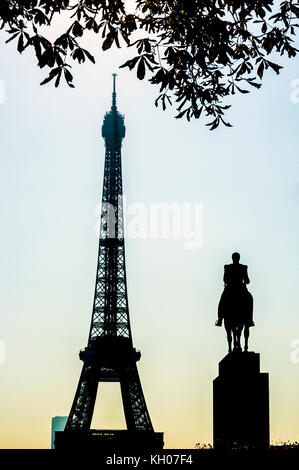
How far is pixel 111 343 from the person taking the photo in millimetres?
71500

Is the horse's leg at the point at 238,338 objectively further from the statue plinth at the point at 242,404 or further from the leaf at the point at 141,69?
the leaf at the point at 141,69

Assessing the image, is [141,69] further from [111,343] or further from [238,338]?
[111,343]

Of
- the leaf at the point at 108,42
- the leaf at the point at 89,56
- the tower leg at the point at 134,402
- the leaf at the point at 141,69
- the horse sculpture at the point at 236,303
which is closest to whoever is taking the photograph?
the leaf at the point at 89,56

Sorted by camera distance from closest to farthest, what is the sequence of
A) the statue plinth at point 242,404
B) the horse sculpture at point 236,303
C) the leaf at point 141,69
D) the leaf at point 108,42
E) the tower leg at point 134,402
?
the leaf at point 141,69
the leaf at point 108,42
the statue plinth at point 242,404
the horse sculpture at point 236,303
the tower leg at point 134,402

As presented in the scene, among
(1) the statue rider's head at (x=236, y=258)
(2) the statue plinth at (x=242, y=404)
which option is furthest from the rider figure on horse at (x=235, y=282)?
(2) the statue plinth at (x=242, y=404)

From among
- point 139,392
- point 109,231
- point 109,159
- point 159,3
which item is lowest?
point 139,392

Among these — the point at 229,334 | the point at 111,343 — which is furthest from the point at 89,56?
the point at 111,343

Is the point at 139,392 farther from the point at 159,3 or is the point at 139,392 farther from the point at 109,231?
the point at 159,3

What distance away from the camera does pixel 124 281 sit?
238 ft

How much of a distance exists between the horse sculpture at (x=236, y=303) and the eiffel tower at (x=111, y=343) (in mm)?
50586

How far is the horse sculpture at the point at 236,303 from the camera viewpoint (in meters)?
18.8

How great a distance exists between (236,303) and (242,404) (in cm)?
228
